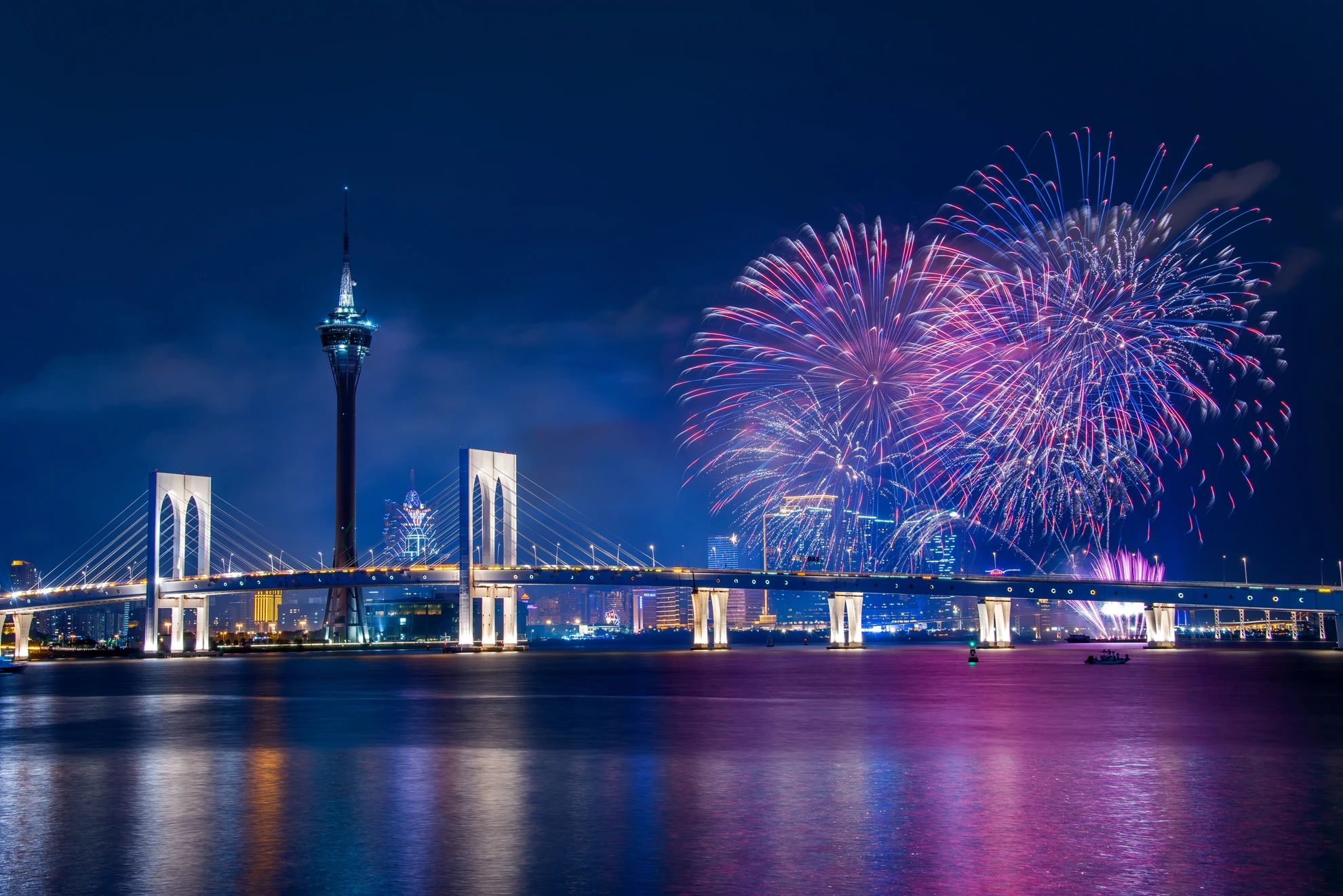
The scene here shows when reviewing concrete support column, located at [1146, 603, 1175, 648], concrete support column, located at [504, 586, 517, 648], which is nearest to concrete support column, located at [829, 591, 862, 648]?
concrete support column, located at [1146, 603, 1175, 648]

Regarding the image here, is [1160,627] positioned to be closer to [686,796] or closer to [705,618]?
[705,618]

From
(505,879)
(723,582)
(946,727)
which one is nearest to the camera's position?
(505,879)

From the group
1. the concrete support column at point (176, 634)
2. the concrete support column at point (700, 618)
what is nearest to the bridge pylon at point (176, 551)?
the concrete support column at point (176, 634)

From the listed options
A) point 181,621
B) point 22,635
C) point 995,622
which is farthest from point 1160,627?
point 22,635

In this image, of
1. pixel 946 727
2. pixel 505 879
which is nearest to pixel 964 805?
pixel 505 879

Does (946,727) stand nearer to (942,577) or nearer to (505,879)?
(505,879)

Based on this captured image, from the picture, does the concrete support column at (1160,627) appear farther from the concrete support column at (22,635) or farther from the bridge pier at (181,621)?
the concrete support column at (22,635)

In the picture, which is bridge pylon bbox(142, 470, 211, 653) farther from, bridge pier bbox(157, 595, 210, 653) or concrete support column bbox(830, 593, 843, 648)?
concrete support column bbox(830, 593, 843, 648)
